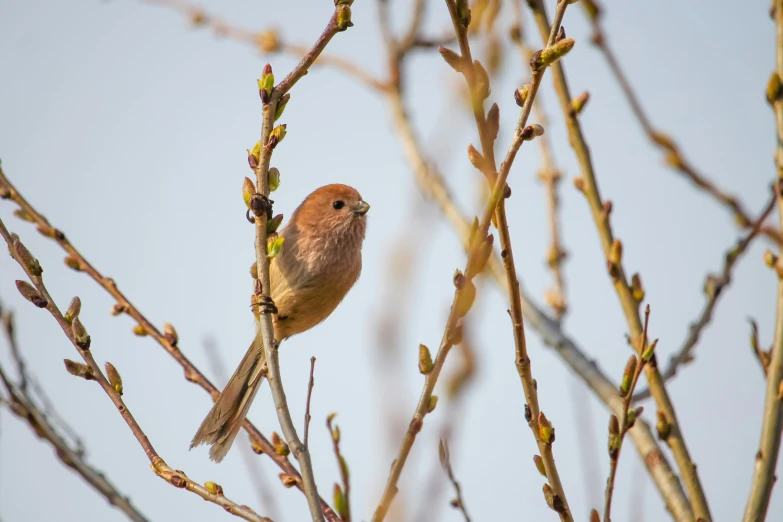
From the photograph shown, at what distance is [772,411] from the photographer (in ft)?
10.5

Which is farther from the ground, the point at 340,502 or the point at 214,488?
the point at 214,488

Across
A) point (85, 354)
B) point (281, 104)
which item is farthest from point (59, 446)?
point (281, 104)

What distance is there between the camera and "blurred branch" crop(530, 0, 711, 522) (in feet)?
10.5

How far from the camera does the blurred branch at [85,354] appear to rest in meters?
2.66

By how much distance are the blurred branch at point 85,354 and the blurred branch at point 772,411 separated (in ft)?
6.50

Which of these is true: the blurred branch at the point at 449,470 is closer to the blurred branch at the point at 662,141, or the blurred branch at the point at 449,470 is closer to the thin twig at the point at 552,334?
the thin twig at the point at 552,334

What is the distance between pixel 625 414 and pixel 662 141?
1863 mm

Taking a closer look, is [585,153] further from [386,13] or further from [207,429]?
[207,429]

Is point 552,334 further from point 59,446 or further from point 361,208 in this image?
point 59,446

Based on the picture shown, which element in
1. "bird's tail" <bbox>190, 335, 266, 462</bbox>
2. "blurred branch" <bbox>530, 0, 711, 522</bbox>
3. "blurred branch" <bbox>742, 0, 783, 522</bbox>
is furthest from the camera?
"bird's tail" <bbox>190, 335, 266, 462</bbox>

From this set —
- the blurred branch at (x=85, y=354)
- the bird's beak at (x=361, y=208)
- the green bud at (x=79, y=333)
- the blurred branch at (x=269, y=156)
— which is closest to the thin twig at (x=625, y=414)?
the blurred branch at (x=269, y=156)

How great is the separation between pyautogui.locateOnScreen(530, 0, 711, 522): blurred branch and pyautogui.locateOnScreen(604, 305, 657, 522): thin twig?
0.31 ft

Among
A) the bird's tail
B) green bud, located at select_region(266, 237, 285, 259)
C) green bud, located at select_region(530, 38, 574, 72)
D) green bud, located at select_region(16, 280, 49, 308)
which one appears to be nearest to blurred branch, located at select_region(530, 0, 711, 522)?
green bud, located at select_region(530, 38, 574, 72)

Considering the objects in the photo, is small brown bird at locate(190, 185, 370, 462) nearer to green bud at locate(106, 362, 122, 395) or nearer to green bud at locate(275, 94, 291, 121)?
green bud at locate(106, 362, 122, 395)
